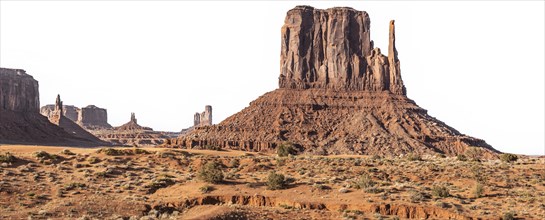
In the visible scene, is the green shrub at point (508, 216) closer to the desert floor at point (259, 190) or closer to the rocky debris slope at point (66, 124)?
the desert floor at point (259, 190)

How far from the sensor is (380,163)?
57375 millimetres

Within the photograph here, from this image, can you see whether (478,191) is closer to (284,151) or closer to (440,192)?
(440,192)

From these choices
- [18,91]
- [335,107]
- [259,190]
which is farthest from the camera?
[18,91]

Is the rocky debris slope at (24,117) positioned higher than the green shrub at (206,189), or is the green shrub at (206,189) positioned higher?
the rocky debris slope at (24,117)

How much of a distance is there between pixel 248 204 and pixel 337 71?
254 ft

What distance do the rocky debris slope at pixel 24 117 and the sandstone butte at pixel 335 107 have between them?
138 ft

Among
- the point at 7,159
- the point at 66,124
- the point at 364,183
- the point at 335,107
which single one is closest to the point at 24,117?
the point at 66,124

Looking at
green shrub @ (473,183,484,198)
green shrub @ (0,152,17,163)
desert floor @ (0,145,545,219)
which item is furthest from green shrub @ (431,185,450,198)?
green shrub @ (0,152,17,163)

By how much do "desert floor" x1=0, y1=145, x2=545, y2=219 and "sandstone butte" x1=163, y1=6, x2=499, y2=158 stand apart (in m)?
35.9

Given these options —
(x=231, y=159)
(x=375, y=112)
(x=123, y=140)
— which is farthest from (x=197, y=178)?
(x=123, y=140)

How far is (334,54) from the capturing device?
383ft

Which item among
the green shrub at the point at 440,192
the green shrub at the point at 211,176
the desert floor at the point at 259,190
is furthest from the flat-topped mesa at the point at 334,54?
the green shrub at the point at 440,192

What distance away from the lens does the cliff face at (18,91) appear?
14312cm

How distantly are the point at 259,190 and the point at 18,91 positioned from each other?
12394cm
